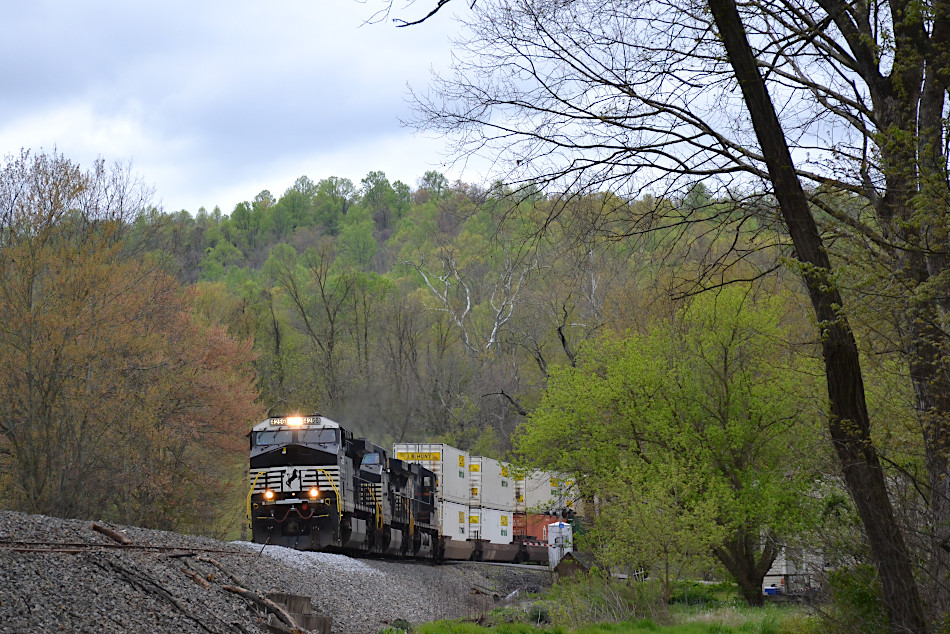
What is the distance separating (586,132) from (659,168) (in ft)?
2.80

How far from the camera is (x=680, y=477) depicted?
2322cm

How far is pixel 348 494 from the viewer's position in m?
25.3

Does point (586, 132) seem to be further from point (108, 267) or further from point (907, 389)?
point (108, 267)

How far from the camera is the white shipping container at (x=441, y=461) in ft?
121

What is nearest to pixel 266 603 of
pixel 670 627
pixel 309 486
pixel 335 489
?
pixel 670 627

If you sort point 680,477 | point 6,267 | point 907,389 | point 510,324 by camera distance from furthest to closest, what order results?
point 510,324, point 6,267, point 680,477, point 907,389

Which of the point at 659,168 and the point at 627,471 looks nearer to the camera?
the point at 659,168

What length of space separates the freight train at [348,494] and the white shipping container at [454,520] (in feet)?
0.19

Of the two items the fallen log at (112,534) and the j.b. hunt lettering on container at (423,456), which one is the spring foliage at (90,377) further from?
the fallen log at (112,534)

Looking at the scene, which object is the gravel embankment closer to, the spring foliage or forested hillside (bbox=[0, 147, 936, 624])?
forested hillside (bbox=[0, 147, 936, 624])

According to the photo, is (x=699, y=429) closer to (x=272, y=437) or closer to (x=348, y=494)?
(x=348, y=494)

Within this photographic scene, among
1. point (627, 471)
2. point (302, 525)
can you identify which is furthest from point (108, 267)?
point (627, 471)

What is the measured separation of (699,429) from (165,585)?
58.8 ft

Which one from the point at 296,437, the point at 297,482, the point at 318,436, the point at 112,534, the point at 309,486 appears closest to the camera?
the point at 112,534
